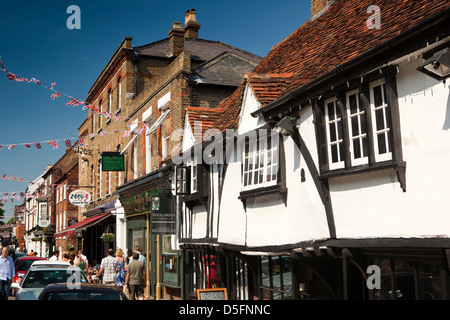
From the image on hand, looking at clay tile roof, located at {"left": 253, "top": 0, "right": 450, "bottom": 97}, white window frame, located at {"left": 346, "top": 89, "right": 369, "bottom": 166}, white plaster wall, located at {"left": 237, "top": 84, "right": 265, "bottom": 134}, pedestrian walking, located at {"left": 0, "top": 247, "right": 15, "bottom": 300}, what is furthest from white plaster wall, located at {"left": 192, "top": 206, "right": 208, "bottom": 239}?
white window frame, located at {"left": 346, "top": 89, "right": 369, "bottom": 166}

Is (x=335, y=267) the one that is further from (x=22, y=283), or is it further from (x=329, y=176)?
(x=22, y=283)

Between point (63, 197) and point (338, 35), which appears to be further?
point (63, 197)

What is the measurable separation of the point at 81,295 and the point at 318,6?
945cm

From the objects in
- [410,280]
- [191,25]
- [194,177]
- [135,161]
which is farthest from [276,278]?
[191,25]

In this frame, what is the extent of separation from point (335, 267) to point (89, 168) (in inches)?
889

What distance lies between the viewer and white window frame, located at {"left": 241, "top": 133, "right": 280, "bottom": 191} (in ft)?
30.9

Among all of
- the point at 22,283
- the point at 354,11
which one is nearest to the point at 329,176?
the point at 354,11

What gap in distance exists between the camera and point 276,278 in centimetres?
1005

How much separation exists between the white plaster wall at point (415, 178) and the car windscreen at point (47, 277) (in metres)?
7.71

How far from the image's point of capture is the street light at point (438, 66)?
5699mm

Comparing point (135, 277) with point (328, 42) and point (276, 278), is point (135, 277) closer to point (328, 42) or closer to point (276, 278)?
point (276, 278)

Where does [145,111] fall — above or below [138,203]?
above

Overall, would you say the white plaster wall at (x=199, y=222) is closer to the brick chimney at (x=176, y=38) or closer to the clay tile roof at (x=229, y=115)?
the clay tile roof at (x=229, y=115)

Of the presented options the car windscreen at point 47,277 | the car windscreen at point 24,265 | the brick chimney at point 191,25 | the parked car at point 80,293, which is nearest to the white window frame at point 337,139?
the parked car at point 80,293
